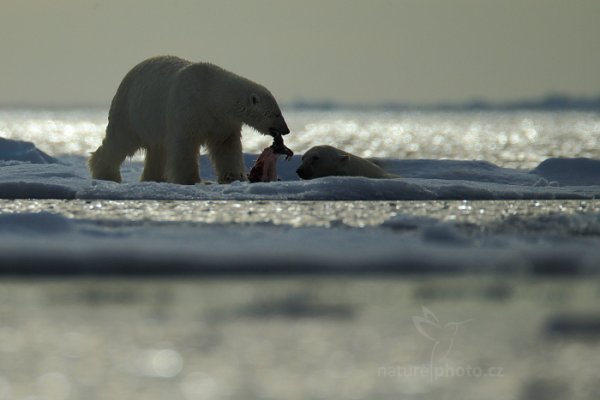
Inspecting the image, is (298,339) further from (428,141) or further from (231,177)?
(428,141)

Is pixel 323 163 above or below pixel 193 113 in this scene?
below

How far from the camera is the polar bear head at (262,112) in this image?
8.02 metres

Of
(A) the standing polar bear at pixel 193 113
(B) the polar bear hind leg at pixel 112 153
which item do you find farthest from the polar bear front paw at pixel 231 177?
(B) the polar bear hind leg at pixel 112 153

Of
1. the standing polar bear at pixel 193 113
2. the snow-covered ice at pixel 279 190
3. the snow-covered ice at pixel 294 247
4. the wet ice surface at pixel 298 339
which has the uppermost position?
the standing polar bear at pixel 193 113

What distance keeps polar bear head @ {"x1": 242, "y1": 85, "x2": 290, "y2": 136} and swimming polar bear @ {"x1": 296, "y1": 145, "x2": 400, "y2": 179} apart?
1.70 feet

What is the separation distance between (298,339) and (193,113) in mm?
5174

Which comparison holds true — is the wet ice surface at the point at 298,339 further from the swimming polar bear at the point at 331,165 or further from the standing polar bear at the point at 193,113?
the swimming polar bear at the point at 331,165

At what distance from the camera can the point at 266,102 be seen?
8023mm

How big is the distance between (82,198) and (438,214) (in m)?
2.39

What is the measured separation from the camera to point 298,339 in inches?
117

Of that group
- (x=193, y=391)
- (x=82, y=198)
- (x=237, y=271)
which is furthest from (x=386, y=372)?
(x=82, y=198)

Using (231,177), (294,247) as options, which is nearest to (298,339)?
(294,247)

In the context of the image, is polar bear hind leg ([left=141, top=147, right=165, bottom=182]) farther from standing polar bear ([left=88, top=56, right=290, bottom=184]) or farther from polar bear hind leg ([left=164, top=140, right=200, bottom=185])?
polar bear hind leg ([left=164, top=140, right=200, bottom=185])

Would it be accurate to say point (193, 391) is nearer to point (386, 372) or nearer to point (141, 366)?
point (141, 366)
